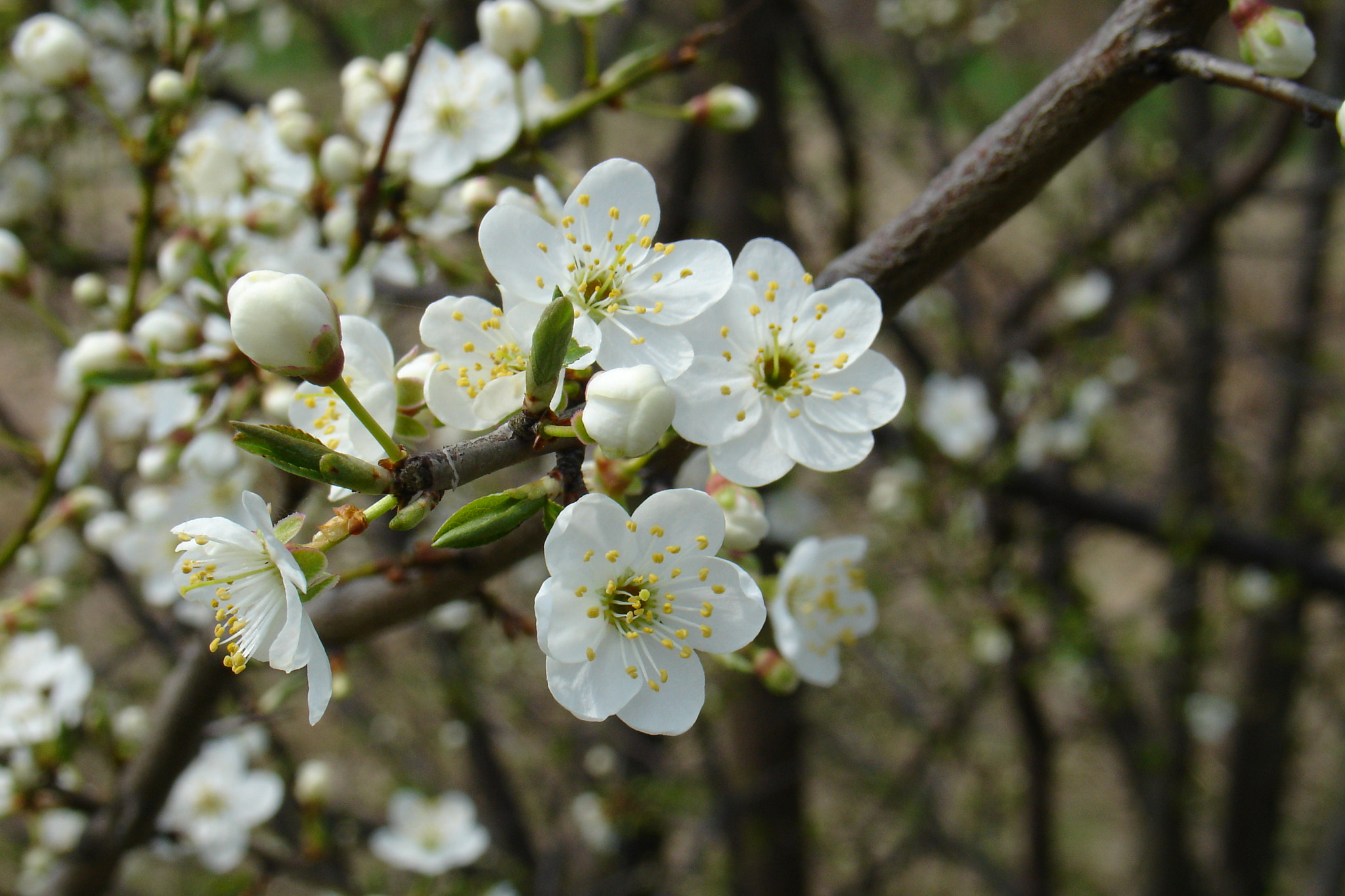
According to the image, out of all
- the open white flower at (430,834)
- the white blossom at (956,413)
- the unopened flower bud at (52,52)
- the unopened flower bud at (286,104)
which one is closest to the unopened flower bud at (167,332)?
the unopened flower bud at (286,104)

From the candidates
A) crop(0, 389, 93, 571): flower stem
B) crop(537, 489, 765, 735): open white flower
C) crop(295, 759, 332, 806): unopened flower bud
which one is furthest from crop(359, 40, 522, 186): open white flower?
crop(295, 759, 332, 806): unopened flower bud

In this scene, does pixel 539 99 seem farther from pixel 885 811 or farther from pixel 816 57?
pixel 885 811

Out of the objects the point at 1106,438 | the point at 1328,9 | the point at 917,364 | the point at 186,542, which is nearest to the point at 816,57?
the point at 917,364

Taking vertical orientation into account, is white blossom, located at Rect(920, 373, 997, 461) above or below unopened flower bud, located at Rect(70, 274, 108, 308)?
below

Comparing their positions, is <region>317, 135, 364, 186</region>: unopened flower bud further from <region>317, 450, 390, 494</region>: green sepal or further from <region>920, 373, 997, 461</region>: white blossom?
<region>920, 373, 997, 461</region>: white blossom

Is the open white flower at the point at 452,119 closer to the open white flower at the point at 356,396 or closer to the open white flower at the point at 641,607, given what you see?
the open white flower at the point at 356,396

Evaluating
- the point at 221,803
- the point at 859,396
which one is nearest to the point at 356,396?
the point at 859,396

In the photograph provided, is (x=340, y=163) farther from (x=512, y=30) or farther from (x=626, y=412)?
(x=626, y=412)
